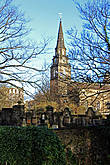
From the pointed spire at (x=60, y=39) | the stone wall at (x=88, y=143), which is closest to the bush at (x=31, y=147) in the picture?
the stone wall at (x=88, y=143)

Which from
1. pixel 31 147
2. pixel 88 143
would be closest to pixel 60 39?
pixel 88 143

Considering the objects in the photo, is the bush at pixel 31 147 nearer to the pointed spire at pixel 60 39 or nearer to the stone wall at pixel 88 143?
the stone wall at pixel 88 143

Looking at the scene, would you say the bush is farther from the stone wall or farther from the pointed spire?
the pointed spire

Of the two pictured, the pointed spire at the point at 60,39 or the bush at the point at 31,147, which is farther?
the pointed spire at the point at 60,39

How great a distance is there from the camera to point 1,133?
9.20 m

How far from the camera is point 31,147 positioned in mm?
8531

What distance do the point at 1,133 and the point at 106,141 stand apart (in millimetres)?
4808

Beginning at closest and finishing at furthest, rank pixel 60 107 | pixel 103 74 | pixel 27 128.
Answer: pixel 27 128
pixel 103 74
pixel 60 107

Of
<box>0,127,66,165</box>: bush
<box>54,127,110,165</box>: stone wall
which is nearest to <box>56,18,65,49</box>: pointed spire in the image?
<box>54,127,110,165</box>: stone wall

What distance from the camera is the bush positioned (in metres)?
8.29

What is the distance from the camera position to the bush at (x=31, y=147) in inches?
326

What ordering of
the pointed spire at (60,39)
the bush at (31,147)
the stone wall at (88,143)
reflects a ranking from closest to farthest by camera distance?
the bush at (31,147)
the stone wall at (88,143)
the pointed spire at (60,39)

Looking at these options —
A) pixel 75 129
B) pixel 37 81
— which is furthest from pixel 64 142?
pixel 37 81

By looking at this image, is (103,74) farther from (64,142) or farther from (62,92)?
(64,142)
